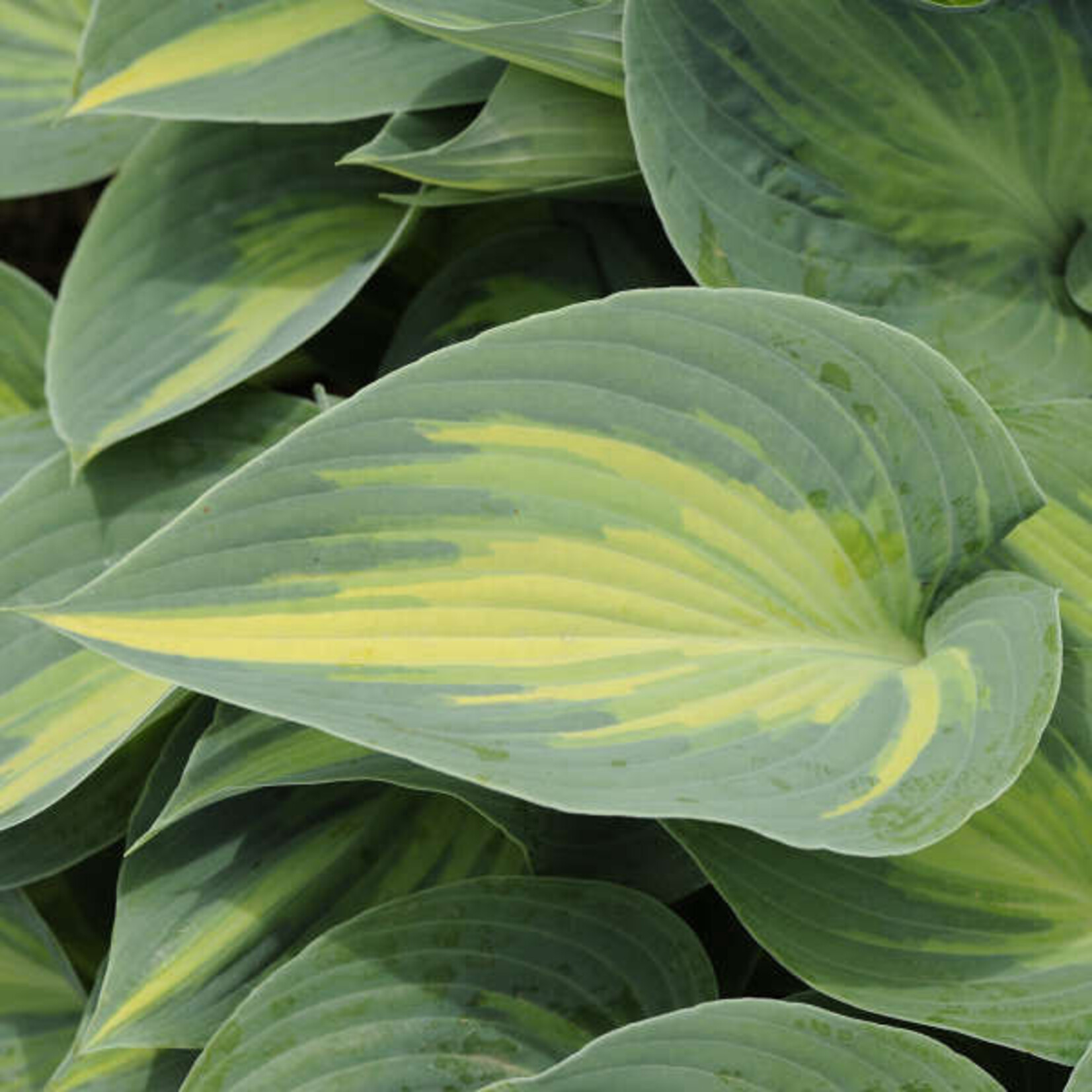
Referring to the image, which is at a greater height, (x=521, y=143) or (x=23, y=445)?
(x=521, y=143)

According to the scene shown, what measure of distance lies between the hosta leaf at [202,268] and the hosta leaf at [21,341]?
83mm

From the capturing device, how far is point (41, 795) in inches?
33.4

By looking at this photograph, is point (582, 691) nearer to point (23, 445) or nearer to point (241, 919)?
point (241, 919)

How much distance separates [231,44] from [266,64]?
30 millimetres

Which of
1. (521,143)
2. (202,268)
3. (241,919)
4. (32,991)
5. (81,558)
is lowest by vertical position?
(32,991)

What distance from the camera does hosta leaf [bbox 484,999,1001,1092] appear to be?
61 centimetres

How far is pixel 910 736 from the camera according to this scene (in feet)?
2.10

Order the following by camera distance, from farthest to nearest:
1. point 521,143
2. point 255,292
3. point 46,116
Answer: point 46,116, point 255,292, point 521,143

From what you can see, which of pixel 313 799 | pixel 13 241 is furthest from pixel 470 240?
pixel 13 241

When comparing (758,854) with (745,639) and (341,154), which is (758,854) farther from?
(341,154)

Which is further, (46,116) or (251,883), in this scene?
(46,116)

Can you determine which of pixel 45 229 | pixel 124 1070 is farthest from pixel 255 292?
pixel 45 229

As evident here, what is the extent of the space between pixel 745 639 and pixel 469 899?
225 millimetres

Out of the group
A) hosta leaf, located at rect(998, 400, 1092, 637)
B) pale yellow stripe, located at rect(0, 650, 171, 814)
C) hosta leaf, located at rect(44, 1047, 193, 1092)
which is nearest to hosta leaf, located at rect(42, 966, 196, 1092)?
hosta leaf, located at rect(44, 1047, 193, 1092)
